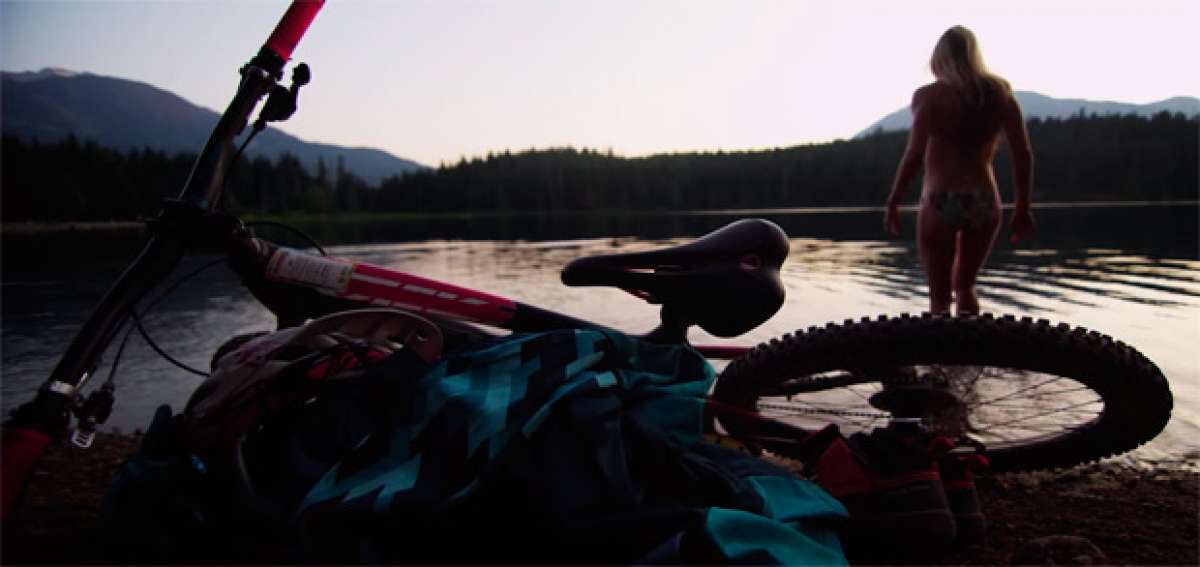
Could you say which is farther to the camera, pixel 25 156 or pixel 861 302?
pixel 25 156

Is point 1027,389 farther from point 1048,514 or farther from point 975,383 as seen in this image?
point 1048,514

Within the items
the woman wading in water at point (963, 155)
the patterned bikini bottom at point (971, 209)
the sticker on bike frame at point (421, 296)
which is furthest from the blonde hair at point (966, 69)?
the sticker on bike frame at point (421, 296)

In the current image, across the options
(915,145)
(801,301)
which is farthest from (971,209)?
(801,301)

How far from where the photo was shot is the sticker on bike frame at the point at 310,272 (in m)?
1.94

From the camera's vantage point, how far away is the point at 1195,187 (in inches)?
2714

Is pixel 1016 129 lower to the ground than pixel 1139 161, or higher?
lower

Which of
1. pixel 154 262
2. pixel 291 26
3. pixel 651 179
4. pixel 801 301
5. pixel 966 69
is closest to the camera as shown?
pixel 154 262

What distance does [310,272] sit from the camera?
1942mm

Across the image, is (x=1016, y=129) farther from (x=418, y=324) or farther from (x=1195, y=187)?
(x=1195, y=187)

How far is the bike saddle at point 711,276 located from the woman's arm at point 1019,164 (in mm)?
3032

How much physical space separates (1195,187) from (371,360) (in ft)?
310

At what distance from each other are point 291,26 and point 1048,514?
9.62 feet

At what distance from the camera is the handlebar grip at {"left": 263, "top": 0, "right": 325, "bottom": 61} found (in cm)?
184

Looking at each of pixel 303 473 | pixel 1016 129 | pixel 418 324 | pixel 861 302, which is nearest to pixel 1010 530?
pixel 418 324
